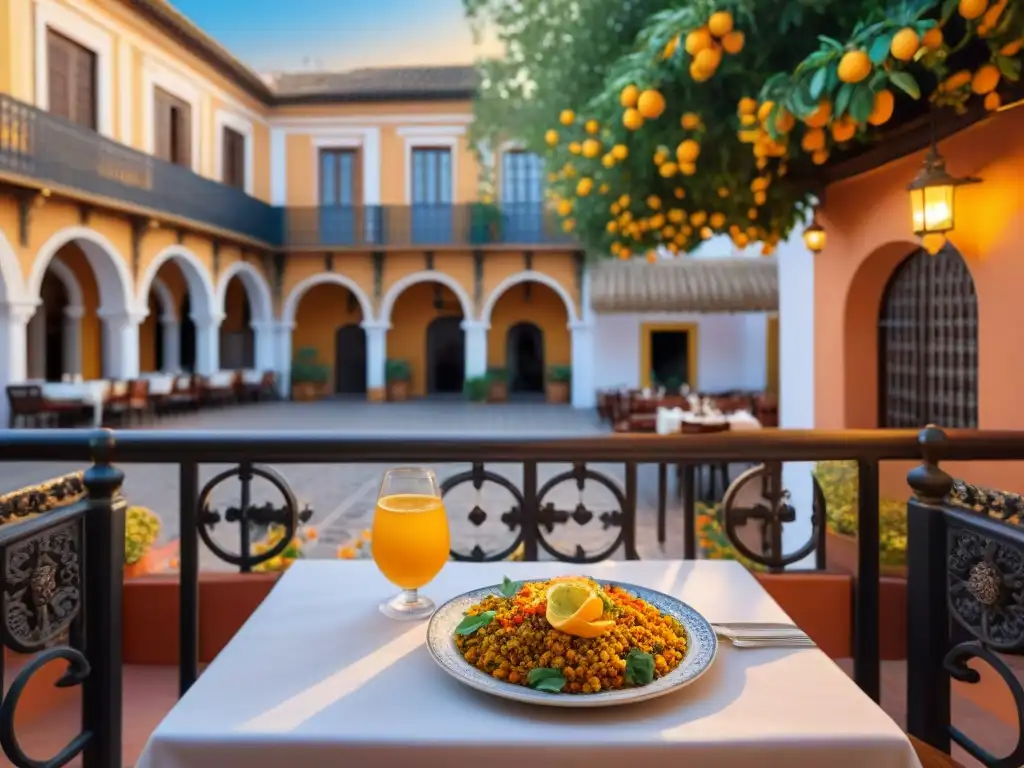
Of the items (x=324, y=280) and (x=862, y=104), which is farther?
(x=324, y=280)

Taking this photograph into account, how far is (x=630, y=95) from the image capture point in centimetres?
314

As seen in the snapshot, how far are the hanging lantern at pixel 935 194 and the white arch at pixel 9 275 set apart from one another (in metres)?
11.9

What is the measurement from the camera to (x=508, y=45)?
463cm

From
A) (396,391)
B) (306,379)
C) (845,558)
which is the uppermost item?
(306,379)

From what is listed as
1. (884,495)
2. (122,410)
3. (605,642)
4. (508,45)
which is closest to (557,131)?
(508,45)

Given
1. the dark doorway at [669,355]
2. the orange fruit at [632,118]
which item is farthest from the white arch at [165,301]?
the orange fruit at [632,118]

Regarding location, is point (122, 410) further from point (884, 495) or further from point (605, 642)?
point (605, 642)

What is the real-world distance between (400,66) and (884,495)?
795 inches

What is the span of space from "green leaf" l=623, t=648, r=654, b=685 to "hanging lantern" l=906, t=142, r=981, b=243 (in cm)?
332

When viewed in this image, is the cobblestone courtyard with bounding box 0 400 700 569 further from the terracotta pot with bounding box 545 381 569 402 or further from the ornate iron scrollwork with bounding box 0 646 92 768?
the terracotta pot with bounding box 545 381 569 402

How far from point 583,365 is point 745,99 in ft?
51.6

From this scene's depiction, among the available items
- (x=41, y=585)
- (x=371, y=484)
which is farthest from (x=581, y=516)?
(x=371, y=484)

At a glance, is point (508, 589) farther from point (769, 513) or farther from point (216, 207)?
point (216, 207)

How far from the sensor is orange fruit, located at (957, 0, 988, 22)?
89.2 inches
